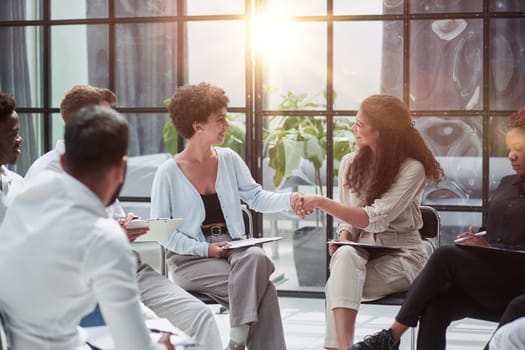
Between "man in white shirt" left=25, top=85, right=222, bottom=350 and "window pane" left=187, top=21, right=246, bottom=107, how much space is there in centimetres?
179

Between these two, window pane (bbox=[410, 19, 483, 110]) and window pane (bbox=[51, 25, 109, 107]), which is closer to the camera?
window pane (bbox=[410, 19, 483, 110])

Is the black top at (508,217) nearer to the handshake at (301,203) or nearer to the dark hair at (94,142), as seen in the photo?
the handshake at (301,203)

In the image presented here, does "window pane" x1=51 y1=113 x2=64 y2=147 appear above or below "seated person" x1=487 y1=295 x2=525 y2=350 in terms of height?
above

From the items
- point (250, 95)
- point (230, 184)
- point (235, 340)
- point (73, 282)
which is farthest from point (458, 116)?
point (73, 282)

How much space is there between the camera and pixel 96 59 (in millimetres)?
5430

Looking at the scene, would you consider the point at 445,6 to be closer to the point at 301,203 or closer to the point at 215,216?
the point at 301,203

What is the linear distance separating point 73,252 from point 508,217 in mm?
2304

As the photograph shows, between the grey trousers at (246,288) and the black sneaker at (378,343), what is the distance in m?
0.35

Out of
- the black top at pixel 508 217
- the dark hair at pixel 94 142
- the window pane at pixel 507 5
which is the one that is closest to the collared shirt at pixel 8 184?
the dark hair at pixel 94 142

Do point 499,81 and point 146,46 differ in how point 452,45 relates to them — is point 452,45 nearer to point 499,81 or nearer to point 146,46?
point 499,81

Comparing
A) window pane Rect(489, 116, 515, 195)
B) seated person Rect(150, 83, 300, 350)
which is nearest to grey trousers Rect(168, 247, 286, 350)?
seated person Rect(150, 83, 300, 350)

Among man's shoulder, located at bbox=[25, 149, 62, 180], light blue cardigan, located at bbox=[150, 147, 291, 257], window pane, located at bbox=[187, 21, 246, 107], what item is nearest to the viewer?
man's shoulder, located at bbox=[25, 149, 62, 180]

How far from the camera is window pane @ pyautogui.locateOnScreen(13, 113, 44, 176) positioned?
5.47 m

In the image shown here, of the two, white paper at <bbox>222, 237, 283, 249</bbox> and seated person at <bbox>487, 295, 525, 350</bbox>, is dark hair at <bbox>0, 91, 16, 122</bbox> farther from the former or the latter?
seated person at <bbox>487, 295, 525, 350</bbox>
